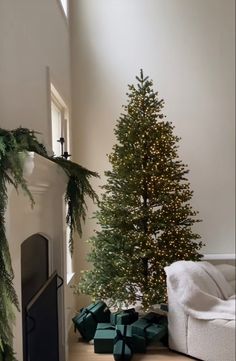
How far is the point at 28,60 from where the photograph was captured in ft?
7.57

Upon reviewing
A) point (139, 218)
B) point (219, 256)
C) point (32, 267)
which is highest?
point (139, 218)

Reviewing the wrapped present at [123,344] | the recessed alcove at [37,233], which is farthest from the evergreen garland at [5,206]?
the wrapped present at [123,344]

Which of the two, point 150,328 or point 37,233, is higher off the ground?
point 37,233

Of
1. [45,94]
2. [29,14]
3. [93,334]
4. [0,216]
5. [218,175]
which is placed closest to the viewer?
[0,216]

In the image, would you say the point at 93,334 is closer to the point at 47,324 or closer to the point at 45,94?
the point at 47,324

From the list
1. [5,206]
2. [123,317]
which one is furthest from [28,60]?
[123,317]

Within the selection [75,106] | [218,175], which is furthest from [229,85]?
[75,106]

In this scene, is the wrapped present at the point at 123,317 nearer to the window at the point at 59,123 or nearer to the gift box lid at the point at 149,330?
the gift box lid at the point at 149,330

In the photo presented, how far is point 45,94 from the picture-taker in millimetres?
2699

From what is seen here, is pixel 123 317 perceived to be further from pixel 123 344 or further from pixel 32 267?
pixel 32 267

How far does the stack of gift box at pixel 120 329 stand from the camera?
8.93 ft

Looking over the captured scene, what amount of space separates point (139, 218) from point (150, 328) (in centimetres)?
85

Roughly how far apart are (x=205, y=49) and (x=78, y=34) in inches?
53.8

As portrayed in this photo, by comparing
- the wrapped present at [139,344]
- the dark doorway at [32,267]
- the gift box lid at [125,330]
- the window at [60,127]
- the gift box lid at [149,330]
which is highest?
the window at [60,127]
